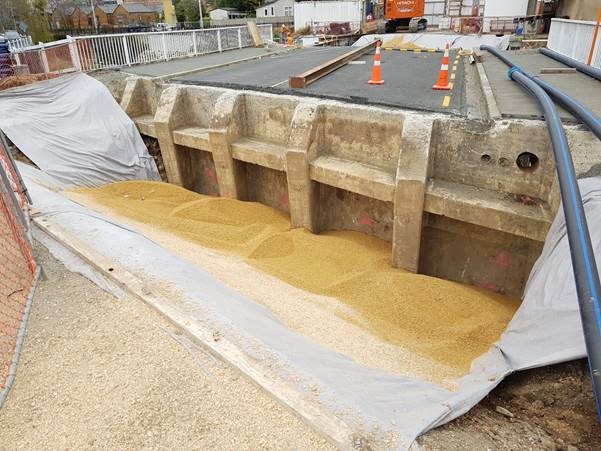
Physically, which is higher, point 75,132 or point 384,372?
point 75,132

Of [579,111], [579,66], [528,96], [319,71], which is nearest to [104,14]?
[319,71]

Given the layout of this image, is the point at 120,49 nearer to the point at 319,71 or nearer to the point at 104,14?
the point at 319,71

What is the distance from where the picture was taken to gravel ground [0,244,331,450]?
2615 millimetres

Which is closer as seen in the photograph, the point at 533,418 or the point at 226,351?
the point at 533,418

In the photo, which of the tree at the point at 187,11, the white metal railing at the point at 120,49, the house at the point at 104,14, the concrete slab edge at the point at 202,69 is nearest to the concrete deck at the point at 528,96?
the concrete slab edge at the point at 202,69

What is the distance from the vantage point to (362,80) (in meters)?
9.65

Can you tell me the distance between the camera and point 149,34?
45.4 ft

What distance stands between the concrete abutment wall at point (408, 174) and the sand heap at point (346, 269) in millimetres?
448

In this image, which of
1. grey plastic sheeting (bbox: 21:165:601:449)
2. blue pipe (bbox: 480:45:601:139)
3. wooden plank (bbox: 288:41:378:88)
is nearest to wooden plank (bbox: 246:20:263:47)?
wooden plank (bbox: 288:41:378:88)

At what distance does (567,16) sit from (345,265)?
28.3 m

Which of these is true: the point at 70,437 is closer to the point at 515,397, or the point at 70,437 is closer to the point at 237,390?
the point at 237,390

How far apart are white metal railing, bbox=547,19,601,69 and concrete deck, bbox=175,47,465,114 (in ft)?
8.86

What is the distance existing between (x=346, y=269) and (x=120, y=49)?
35.6ft

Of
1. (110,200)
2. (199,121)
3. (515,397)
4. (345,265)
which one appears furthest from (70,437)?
(199,121)
